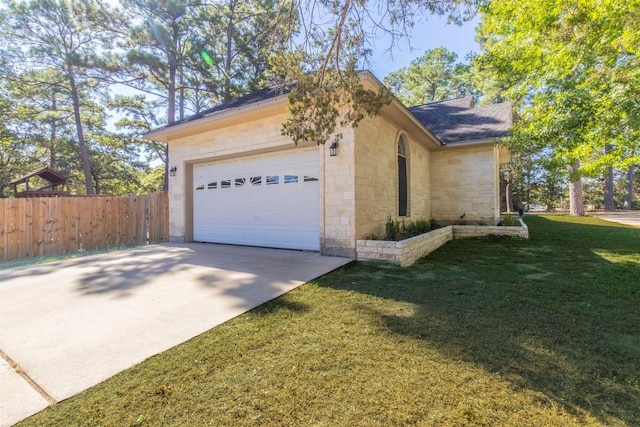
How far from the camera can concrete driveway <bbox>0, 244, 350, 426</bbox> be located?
85.9 inches

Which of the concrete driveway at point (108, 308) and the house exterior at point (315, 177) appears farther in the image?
the house exterior at point (315, 177)

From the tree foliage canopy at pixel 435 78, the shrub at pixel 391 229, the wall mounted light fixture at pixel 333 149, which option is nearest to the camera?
the wall mounted light fixture at pixel 333 149

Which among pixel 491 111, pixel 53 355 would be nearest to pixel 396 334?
pixel 53 355

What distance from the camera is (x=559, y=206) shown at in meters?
31.3

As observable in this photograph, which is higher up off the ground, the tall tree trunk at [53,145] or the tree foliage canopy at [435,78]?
the tree foliage canopy at [435,78]

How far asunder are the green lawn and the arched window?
4427mm

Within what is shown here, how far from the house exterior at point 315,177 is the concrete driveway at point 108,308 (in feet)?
3.73

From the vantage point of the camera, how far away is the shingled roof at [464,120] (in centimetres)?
963

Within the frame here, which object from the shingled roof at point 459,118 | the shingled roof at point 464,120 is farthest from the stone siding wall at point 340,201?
the shingled roof at point 464,120

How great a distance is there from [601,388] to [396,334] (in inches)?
56.6

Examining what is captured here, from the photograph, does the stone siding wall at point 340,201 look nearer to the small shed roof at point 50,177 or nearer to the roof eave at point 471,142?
the roof eave at point 471,142

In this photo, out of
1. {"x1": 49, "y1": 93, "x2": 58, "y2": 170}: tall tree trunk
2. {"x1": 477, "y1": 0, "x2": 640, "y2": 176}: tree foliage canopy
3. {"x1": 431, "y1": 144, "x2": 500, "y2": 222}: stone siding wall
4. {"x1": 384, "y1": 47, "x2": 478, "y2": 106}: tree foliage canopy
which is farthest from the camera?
{"x1": 384, "y1": 47, "x2": 478, "y2": 106}: tree foliage canopy

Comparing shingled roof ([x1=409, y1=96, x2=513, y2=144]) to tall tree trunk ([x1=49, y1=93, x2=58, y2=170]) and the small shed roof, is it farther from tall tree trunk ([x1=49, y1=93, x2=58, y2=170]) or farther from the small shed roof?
tall tree trunk ([x1=49, y1=93, x2=58, y2=170])

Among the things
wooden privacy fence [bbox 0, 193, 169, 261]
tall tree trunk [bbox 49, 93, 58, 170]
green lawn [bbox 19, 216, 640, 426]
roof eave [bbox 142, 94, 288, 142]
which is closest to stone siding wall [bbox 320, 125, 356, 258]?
roof eave [bbox 142, 94, 288, 142]
